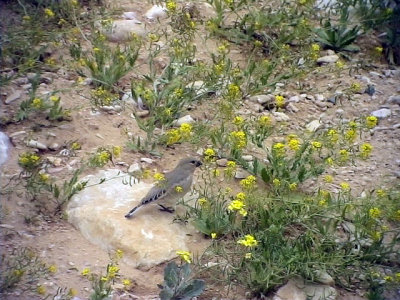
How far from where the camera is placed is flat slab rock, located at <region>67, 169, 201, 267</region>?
5062 mm

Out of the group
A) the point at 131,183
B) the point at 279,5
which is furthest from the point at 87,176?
the point at 279,5

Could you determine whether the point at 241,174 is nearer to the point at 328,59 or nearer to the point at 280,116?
the point at 280,116

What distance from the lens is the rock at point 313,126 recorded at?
6.26 metres

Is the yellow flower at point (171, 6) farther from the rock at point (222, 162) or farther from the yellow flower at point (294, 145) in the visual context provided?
the yellow flower at point (294, 145)

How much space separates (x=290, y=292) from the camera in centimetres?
484

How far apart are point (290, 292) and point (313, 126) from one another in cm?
182

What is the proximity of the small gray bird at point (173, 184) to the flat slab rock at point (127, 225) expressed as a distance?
0.29ft

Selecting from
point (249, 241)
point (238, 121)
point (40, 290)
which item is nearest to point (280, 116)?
point (238, 121)

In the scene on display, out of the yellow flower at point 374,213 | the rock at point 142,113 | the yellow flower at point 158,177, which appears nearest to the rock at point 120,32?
the rock at point 142,113

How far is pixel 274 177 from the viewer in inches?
220

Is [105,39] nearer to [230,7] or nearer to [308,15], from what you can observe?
[230,7]

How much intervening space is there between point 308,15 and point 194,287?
3522 mm

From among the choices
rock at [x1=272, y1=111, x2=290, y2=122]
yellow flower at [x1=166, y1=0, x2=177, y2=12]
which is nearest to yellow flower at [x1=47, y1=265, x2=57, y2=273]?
rock at [x1=272, y1=111, x2=290, y2=122]

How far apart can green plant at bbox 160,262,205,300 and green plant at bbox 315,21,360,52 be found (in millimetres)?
3166
